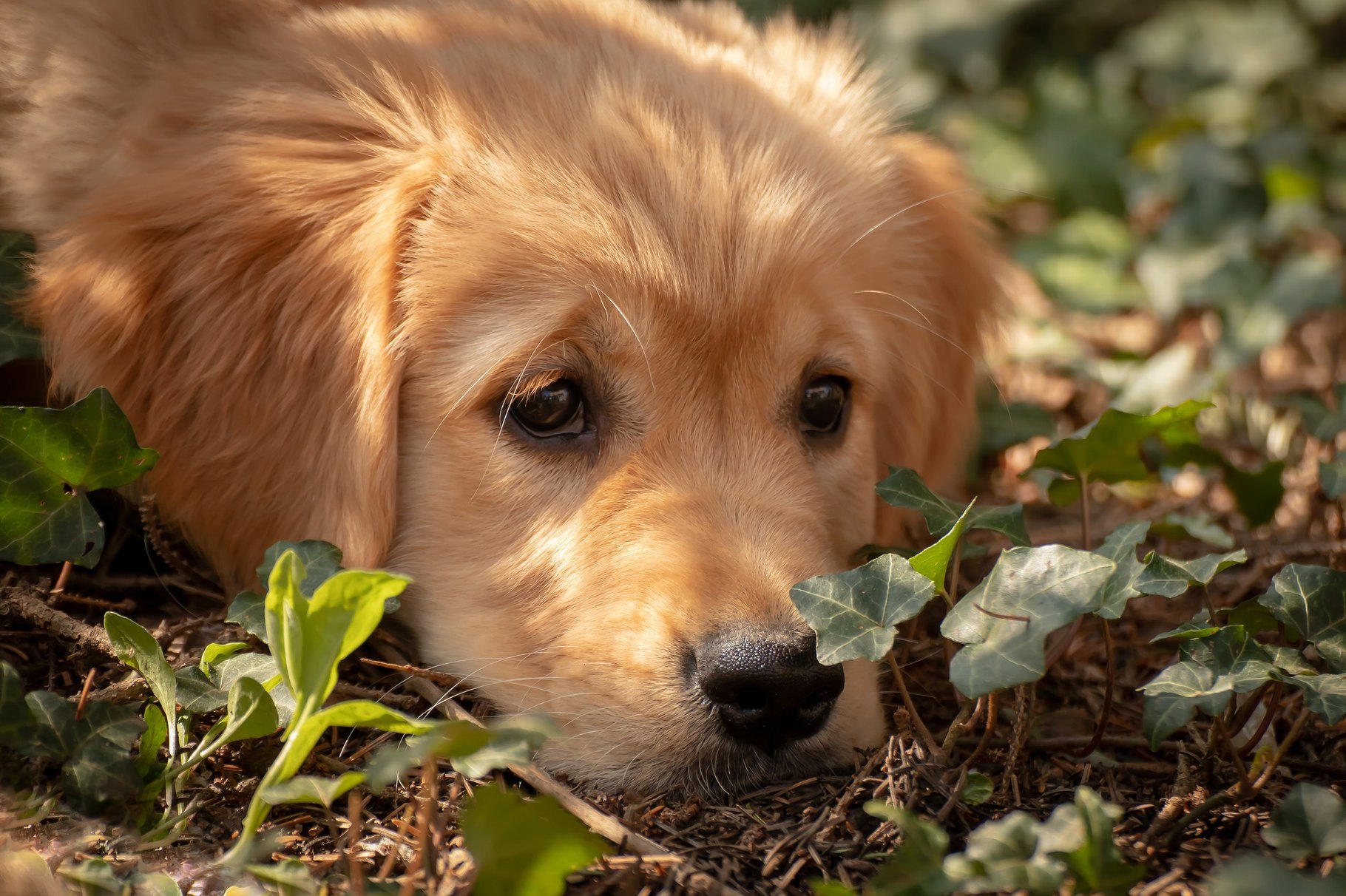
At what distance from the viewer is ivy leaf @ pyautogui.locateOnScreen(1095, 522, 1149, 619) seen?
2.07m

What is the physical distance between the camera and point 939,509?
248 cm

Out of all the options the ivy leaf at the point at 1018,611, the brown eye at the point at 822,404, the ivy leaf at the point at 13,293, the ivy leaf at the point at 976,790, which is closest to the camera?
the ivy leaf at the point at 1018,611

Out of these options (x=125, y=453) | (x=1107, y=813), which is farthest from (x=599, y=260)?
(x=1107, y=813)

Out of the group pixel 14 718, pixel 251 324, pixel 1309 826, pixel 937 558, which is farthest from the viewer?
pixel 251 324

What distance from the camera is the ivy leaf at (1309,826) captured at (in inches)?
70.0

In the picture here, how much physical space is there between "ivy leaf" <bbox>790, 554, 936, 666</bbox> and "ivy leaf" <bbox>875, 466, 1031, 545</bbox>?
0.33m

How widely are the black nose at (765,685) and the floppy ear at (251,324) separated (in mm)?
810

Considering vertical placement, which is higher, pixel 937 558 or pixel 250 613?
pixel 937 558

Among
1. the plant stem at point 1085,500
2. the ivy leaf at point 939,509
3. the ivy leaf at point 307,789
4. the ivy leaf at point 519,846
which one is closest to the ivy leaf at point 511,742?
the ivy leaf at point 519,846

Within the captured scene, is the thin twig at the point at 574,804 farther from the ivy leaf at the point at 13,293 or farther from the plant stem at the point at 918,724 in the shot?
the ivy leaf at the point at 13,293

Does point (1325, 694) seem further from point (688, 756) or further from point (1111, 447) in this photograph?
point (688, 756)

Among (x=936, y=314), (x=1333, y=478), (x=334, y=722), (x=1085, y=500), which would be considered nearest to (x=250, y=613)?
→ (x=334, y=722)

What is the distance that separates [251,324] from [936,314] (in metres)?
1.82

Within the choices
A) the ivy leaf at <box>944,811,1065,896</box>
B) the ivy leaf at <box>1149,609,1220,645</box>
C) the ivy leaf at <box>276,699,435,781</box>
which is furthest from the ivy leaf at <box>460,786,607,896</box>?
the ivy leaf at <box>1149,609,1220,645</box>
